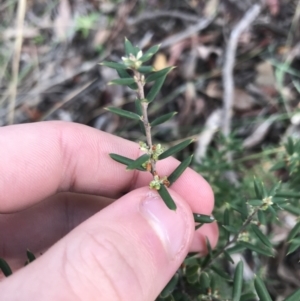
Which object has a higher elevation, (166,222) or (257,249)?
(166,222)

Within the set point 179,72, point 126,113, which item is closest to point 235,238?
point 126,113

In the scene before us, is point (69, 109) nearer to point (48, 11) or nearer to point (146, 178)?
point (48, 11)

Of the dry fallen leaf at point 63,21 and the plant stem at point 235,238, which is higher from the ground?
the dry fallen leaf at point 63,21

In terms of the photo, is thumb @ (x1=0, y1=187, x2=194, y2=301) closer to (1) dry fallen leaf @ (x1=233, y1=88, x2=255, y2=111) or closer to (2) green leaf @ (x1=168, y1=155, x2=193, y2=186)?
(2) green leaf @ (x1=168, y1=155, x2=193, y2=186)

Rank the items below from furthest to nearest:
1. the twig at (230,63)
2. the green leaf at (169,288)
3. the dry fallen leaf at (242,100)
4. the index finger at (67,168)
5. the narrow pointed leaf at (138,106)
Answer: the dry fallen leaf at (242,100)
the twig at (230,63)
the index finger at (67,168)
the green leaf at (169,288)
the narrow pointed leaf at (138,106)

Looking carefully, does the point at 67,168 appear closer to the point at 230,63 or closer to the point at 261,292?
the point at 261,292

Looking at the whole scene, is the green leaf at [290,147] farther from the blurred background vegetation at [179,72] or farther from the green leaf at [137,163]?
the green leaf at [137,163]

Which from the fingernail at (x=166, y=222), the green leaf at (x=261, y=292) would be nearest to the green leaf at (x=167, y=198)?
the fingernail at (x=166, y=222)
